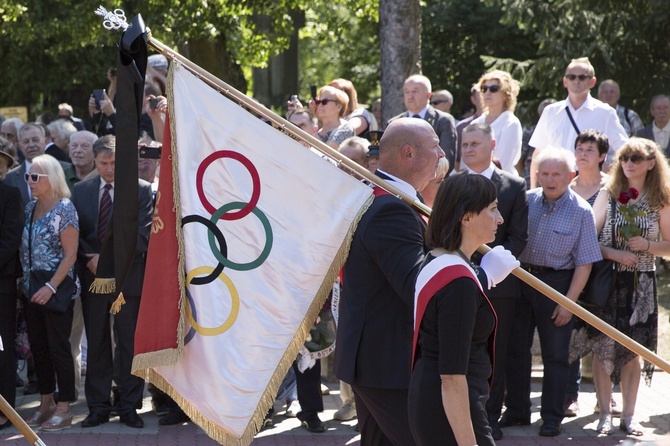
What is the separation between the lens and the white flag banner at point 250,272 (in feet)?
18.1

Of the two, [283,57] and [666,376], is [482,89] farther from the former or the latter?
[283,57]

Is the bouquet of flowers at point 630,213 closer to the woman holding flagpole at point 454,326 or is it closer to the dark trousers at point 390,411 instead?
the dark trousers at point 390,411

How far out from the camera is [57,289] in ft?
28.6

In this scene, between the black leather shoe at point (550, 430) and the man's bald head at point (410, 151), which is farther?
the black leather shoe at point (550, 430)

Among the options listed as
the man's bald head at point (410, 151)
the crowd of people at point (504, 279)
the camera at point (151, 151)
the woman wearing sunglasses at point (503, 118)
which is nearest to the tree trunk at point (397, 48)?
the woman wearing sunglasses at point (503, 118)

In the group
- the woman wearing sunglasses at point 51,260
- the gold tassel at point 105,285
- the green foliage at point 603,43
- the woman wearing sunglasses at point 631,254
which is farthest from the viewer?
the green foliage at point 603,43

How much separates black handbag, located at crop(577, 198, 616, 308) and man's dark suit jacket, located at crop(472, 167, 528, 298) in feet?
2.08

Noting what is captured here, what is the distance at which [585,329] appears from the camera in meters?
8.64

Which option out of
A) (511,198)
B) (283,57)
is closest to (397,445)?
(511,198)

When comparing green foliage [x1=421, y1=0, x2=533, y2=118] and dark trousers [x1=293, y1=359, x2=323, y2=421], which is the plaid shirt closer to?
dark trousers [x1=293, y1=359, x2=323, y2=421]

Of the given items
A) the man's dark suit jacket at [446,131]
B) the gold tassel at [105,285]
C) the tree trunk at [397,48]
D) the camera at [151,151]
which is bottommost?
the gold tassel at [105,285]

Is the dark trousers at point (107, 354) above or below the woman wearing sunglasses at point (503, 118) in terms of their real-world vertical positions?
below

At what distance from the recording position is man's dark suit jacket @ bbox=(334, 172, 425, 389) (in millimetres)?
4988

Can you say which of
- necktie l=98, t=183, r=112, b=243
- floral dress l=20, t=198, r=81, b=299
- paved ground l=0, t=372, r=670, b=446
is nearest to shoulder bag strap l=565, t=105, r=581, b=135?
paved ground l=0, t=372, r=670, b=446
